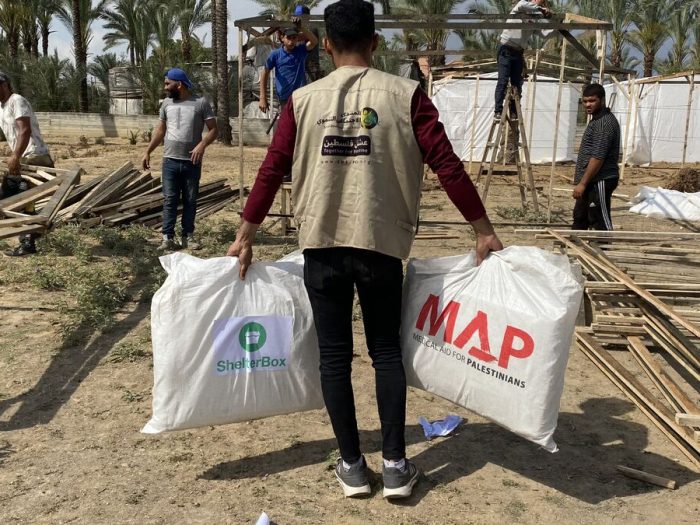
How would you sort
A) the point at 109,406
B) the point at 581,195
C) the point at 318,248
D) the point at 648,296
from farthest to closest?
Result: the point at 581,195 < the point at 648,296 < the point at 109,406 < the point at 318,248

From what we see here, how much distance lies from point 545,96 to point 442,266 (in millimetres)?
20727

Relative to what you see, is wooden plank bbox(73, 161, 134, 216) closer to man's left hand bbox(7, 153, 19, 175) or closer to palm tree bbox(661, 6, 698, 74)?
man's left hand bbox(7, 153, 19, 175)

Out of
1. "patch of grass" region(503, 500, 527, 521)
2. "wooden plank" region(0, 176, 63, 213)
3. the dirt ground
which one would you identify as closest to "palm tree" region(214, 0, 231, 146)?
"wooden plank" region(0, 176, 63, 213)

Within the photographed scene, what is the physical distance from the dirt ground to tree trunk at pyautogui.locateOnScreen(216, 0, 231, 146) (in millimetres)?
19660

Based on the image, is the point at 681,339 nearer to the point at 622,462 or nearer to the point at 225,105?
the point at 622,462

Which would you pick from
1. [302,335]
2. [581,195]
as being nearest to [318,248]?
[302,335]

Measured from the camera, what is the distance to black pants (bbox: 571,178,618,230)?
20.5ft

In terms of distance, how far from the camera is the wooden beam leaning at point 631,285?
3.95m

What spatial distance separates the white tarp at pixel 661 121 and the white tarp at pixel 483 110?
6.43 feet

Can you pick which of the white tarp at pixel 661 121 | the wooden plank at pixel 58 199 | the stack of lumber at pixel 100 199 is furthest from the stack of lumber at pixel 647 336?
the white tarp at pixel 661 121

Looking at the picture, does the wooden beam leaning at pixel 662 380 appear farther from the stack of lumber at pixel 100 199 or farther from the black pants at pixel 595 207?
the stack of lumber at pixel 100 199

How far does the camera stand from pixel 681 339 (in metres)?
4.10

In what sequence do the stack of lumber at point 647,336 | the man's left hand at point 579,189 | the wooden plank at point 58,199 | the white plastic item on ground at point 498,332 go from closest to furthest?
the white plastic item on ground at point 498,332 < the stack of lumber at point 647,336 < the man's left hand at point 579,189 < the wooden plank at point 58,199

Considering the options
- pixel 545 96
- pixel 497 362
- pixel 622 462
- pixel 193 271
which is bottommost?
pixel 622 462
